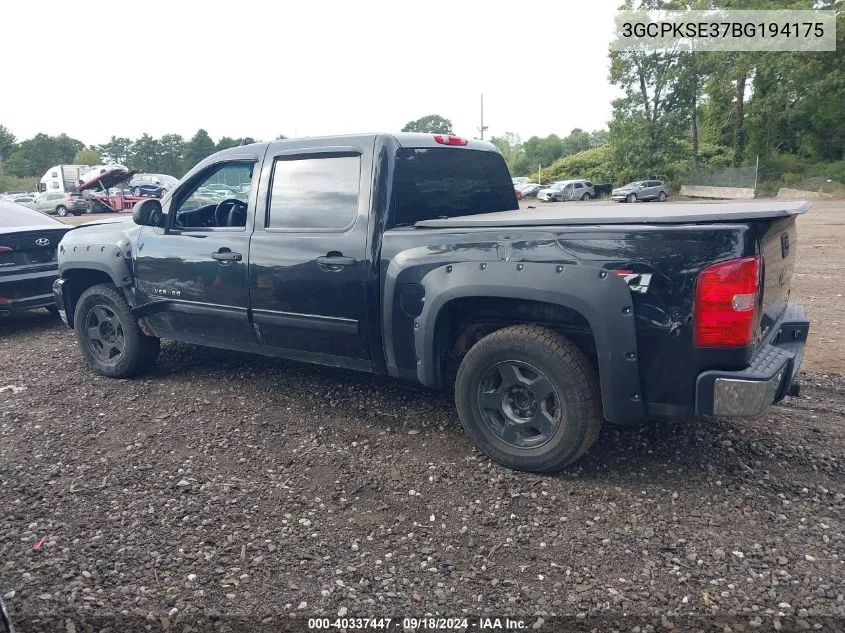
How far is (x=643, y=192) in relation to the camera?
3712cm

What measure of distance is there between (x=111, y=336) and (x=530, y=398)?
3.73 meters

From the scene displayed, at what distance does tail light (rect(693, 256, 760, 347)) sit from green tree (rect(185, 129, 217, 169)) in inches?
3048

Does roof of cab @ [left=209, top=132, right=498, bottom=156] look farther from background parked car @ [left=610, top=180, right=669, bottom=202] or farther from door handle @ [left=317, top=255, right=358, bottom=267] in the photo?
background parked car @ [left=610, top=180, right=669, bottom=202]

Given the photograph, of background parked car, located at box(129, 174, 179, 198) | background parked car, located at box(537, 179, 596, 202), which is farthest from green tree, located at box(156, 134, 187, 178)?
background parked car, located at box(537, 179, 596, 202)

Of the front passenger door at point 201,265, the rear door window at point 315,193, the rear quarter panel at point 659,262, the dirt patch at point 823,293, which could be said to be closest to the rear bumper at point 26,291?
the front passenger door at point 201,265

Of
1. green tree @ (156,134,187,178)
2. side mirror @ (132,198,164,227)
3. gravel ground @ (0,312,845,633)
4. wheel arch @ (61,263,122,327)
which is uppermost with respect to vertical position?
green tree @ (156,134,187,178)

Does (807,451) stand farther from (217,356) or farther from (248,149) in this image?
(217,356)

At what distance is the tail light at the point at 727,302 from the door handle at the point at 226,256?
9.62 feet

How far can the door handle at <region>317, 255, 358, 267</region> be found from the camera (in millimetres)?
3994

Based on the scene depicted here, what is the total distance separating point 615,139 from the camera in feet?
147

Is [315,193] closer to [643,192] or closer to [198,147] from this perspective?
[643,192]

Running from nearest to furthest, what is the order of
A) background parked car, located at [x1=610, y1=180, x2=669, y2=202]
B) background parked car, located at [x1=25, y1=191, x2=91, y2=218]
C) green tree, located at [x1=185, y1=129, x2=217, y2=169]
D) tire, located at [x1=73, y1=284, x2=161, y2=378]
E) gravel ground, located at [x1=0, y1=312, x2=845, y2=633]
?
gravel ground, located at [x1=0, y1=312, x2=845, y2=633]
tire, located at [x1=73, y1=284, x2=161, y2=378]
background parked car, located at [x1=25, y1=191, x2=91, y2=218]
background parked car, located at [x1=610, y1=180, x2=669, y2=202]
green tree, located at [x1=185, y1=129, x2=217, y2=169]

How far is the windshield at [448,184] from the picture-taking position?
410 cm

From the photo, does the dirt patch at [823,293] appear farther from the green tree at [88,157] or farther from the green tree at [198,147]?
the green tree at [88,157]
